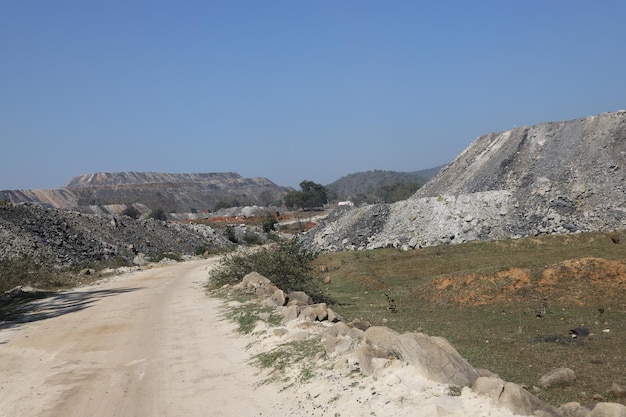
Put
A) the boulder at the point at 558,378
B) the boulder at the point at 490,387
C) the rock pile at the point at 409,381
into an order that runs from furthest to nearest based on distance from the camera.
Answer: the boulder at the point at 558,378 < the boulder at the point at 490,387 < the rock pile at the point at 409,381

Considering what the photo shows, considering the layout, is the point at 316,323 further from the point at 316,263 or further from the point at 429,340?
the point at 316,263

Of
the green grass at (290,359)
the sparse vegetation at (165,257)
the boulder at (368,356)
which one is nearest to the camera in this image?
the boulder at (368,356)

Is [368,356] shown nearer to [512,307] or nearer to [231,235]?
[512,307]

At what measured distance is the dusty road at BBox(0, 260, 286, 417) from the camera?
8938mm

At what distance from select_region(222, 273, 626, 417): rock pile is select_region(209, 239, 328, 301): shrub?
11005mm

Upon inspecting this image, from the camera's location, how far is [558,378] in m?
8.94

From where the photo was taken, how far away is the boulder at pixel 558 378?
8.88m

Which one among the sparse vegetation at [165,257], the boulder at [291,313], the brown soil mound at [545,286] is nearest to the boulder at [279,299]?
the boulder at [291,313]

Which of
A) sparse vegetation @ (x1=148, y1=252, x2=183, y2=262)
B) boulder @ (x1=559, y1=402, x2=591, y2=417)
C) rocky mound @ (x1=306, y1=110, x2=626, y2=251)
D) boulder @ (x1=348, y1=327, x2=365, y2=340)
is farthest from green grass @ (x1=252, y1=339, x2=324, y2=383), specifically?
sparse vegetation @ (x1=148, y1=252, x2=183, y2=262)

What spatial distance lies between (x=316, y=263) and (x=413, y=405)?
28794 mm

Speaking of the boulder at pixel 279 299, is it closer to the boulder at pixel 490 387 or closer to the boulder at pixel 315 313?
the boulder at pixel 315 313

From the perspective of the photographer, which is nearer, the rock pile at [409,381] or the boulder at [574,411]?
the boulder at [574,411]

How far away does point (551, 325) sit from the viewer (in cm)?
1478

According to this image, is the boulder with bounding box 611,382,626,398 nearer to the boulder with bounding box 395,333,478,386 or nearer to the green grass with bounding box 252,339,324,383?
the boulder with bounding box 395,333,478,386
